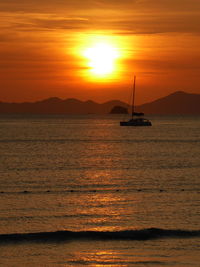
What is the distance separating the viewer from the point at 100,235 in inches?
1099

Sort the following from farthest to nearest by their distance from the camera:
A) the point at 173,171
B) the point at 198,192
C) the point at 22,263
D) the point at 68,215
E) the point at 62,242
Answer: the point at 173,171
the point at 198,192
the point at 68,215
the point at 62,242
the point at 22,263

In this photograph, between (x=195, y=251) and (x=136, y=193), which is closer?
(x=195, y=251)

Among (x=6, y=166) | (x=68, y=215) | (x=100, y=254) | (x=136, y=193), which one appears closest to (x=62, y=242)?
(x=100, y=254)

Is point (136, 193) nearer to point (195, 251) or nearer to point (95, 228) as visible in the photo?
point (95, 228)

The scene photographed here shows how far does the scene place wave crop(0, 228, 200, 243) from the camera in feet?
88.8

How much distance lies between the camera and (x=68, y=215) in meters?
32.8

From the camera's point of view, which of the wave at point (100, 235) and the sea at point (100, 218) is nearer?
the sea at point (100, 218)

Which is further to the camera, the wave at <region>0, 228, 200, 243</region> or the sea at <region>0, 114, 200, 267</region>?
the wave at <region>0, 228, 200, 243</region>

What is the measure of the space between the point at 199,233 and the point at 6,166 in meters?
38.0

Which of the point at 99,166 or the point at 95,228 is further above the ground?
A: the point at 95,228

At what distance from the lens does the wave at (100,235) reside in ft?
88.8

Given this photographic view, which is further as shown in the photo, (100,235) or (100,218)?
(100,218)

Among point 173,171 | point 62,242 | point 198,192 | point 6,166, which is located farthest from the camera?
point 6,166

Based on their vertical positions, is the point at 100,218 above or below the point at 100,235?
below
